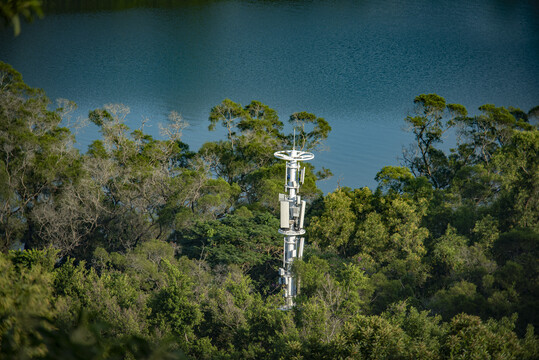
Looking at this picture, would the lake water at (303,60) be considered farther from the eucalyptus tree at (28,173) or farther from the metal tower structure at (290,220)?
the metal tower structure at (290,220)

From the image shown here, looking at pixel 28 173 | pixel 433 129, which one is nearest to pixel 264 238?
pixel 28 173

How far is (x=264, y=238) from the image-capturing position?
18.7 metres

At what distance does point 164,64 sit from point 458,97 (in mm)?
20795

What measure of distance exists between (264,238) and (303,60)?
24.6m

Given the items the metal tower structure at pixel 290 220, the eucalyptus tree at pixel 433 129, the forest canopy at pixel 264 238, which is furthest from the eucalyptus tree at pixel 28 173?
the eucalyptus tree at pixel 433 129

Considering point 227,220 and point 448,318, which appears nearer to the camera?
point 448,318

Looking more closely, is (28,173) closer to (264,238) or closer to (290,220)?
(264,238)

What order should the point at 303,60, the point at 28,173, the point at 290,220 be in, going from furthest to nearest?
the point at 303,60
the point at 28,173
the point at 290,220

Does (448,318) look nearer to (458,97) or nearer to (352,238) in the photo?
(352,238)

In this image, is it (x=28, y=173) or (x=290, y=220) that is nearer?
(x=290, y=220)

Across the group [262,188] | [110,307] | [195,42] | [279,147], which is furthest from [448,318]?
[195,42]

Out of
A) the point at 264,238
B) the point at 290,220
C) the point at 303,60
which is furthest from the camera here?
the point at 303,60

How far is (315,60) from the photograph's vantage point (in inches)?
1581

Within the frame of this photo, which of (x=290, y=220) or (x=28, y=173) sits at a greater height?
(x=28, y=173)
